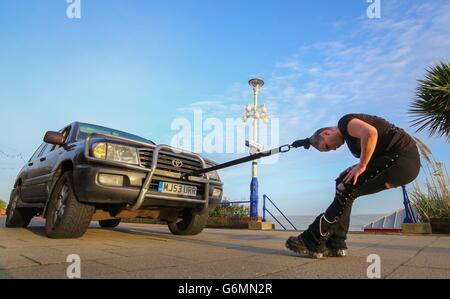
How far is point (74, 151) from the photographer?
3.90m

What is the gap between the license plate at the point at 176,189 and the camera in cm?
385

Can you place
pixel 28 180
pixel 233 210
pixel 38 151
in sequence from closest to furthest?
pixel 28 180
pixel 38 151
pixel 233 210

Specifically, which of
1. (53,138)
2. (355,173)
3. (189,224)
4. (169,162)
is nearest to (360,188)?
(355,173)

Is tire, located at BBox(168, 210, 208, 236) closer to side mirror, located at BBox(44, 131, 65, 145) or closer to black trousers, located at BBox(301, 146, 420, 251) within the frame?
side mirror, located at BBox(44, 131, 65, 145)

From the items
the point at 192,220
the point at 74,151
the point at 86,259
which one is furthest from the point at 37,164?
the point at 86,259

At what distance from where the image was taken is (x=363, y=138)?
2449 millimetres

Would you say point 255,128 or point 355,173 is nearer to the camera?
point 355,173

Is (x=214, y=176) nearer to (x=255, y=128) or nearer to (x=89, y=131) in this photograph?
(x=89, y=131)

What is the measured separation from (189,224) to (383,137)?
10.2ft

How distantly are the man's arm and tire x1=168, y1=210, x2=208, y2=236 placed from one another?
2.52 m

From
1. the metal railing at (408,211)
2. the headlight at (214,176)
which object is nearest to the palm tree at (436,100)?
the metal railing at (408,211)

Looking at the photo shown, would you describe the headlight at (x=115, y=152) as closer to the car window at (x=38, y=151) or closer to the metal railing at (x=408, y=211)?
the car window at (x=38, y=151)
